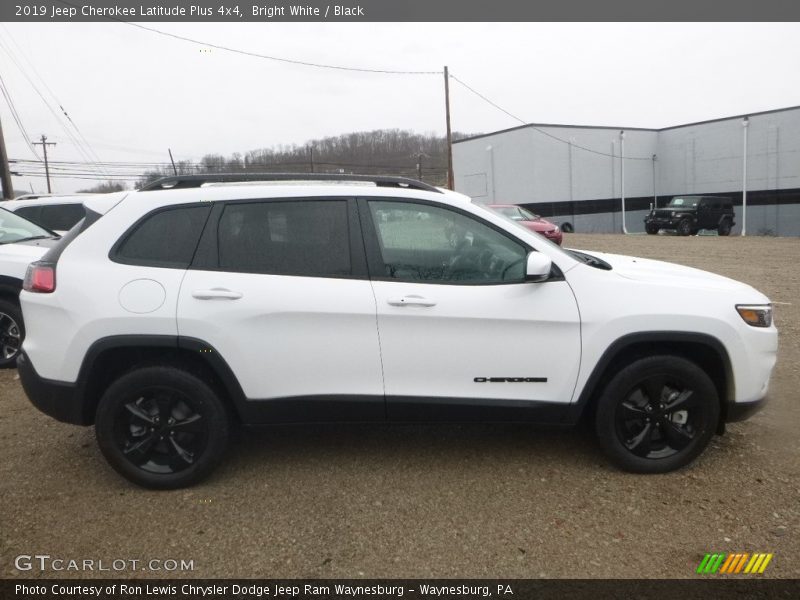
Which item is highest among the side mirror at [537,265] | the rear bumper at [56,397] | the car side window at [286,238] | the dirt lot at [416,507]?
Result: the car side window at [286,238]

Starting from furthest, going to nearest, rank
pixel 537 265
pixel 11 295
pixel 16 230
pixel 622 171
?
1. pixel 622 171
2. pixel 16 230
3. pixel 11 295
4. pixel 537 265

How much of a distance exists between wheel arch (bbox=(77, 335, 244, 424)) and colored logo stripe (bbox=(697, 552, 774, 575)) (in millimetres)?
2475

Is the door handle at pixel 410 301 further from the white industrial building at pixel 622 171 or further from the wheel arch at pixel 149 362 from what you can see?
the white industrial building at pixel 622 171

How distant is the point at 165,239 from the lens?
11.2 feet

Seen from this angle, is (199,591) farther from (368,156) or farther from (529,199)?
(529,199)

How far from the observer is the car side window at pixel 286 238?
337 centimetres

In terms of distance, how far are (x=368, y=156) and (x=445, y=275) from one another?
1586 cm

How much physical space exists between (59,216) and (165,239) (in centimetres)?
690

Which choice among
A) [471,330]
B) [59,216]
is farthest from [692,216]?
[471,330]

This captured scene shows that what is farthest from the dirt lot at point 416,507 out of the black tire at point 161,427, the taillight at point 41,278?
the taillight at point 41,278

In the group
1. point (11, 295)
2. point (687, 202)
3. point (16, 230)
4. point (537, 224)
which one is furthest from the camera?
point (687, 202)

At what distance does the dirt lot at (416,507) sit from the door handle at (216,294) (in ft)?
2.78

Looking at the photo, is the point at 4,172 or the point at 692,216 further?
the point at 692,216

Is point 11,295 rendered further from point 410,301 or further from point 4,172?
point 4,172
